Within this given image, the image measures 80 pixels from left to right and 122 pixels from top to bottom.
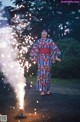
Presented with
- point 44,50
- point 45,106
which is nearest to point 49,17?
point 44,50

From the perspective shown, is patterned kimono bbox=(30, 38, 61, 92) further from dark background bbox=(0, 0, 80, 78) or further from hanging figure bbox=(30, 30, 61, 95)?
dark background bbox=(0, 0, 80, 78)

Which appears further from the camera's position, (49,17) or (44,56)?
(49,17)

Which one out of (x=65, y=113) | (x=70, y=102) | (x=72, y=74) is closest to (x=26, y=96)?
(x=70, y=102)

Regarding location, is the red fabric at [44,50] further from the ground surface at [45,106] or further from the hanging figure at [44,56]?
the ground surface at [45,106]

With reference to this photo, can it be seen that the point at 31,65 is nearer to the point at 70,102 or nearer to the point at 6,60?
the point at 6,60

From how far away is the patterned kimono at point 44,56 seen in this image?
1080 centimetres

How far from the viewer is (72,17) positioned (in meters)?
26.5

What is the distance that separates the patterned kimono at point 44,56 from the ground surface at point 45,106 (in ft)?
1.45

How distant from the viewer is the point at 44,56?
1081 cm

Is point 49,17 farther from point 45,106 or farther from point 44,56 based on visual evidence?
point 45,106

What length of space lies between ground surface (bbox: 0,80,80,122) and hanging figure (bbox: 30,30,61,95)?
402 mm

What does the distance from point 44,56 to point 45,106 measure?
114 inches

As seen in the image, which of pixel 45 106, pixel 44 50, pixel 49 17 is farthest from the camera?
pixel 49 17

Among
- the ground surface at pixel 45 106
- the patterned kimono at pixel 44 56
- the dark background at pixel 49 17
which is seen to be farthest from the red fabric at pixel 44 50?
the dark background at pixel 49 17
